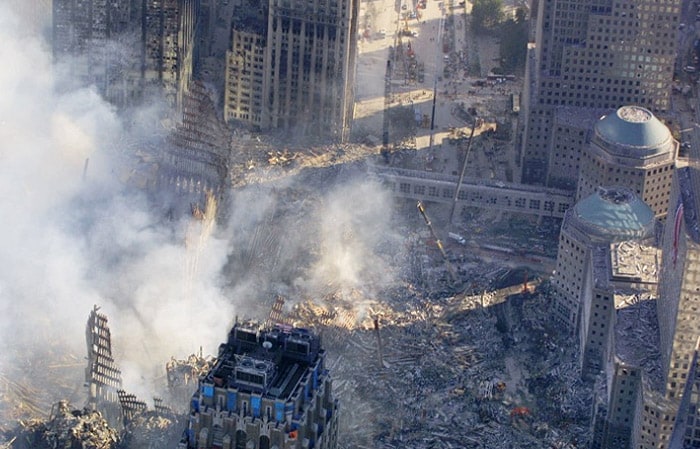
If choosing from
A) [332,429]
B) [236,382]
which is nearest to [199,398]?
[236,382]

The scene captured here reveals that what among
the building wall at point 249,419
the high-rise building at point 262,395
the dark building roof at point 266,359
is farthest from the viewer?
the dark building roof at point 266,359

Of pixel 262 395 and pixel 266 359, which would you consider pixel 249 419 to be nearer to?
pixel 262 395

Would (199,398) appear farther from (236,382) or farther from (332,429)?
(332,429)

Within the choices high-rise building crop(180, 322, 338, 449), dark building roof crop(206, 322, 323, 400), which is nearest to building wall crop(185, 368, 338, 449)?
high-rise building crop(180, 322, 338, 449)

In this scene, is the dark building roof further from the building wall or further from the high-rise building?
the building wall

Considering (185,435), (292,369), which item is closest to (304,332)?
(292,369)

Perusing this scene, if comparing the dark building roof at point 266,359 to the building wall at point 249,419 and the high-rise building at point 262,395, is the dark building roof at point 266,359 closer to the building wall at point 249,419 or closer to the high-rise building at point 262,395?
the high-rise building at point 262,395

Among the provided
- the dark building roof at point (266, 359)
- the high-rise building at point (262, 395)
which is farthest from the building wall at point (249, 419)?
the dark building roof at point (266, 359)
